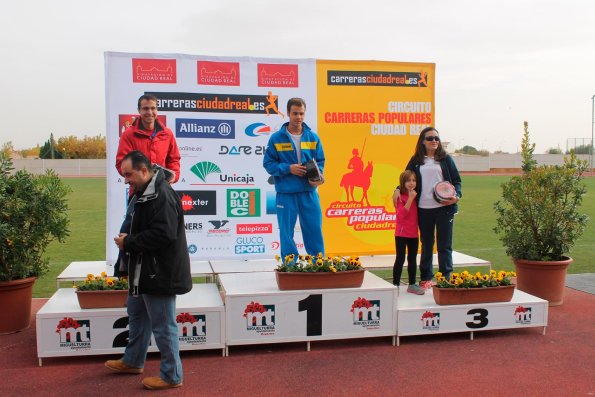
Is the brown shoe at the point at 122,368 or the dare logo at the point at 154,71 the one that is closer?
the brown shoe at the point at 122,368

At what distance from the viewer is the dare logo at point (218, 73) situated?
23.0 ft

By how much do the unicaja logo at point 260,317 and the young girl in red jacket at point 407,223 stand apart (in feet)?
5.17

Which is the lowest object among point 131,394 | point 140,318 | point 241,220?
point 131,394

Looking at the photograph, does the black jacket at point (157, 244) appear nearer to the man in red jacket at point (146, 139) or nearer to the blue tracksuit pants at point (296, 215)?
the man in red jacket at point (146, 139)

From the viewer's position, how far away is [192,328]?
490 cm

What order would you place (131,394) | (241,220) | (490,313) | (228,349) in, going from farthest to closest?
(241,220) → (490,313) → (228,349) → (131,394)

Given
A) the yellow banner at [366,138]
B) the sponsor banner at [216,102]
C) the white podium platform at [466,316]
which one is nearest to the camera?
the white podium platform at [466,316]

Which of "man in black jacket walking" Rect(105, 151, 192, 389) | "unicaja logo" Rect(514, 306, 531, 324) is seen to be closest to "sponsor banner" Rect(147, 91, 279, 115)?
"man in black jacket walking" Rect(105, 151, 192, 389)

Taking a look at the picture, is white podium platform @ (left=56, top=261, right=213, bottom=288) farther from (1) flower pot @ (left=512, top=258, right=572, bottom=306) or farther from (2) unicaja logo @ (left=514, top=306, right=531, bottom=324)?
(1) flower pot @ (left=512, top=258, right=572, bottom=306)

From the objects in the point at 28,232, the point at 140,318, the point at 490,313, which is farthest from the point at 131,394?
the point at 490,313

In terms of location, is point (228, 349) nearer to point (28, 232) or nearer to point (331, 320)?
point (331, 320)

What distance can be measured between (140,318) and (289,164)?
2.19m

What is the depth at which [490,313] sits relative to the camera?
5.39 metres

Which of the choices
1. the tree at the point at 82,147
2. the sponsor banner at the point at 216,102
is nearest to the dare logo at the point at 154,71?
the sponsor banner at the point at 216,102
